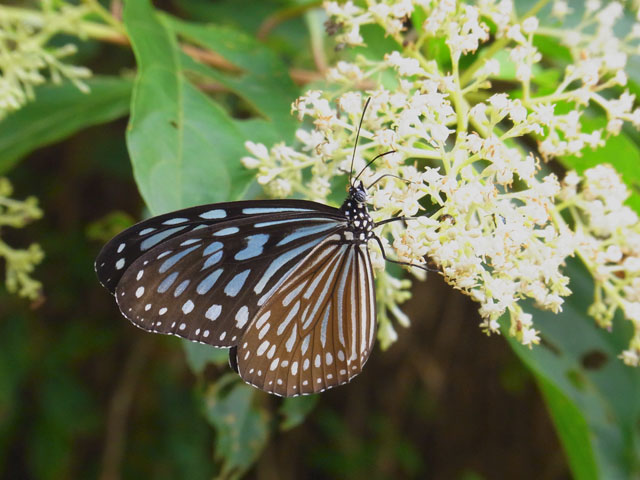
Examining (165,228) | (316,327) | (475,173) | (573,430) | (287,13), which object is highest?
(287,13)

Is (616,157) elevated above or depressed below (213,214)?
above

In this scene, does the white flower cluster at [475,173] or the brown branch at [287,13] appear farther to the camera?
the brown branch at [287,13]

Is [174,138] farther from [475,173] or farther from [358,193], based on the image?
[475,173]

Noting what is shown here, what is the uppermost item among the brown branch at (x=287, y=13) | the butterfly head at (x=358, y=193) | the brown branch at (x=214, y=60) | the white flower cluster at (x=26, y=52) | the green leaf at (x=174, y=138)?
the brown branch at (x=287, y=13)

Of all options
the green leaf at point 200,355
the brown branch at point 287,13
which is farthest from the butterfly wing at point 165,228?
the brown branch at point 287,13

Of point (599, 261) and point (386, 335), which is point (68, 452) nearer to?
point (386, 335)

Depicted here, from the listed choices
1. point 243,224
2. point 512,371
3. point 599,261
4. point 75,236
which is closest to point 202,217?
point 243,224

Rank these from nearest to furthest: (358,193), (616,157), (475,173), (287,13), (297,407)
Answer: (475,173), (358,193), (616,157), (297,407), (287,13)

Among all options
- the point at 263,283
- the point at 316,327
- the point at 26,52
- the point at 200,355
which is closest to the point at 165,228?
the point at 263,283

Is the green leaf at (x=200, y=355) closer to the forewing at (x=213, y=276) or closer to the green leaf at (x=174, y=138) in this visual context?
the forewing at (x=213, y=276)
